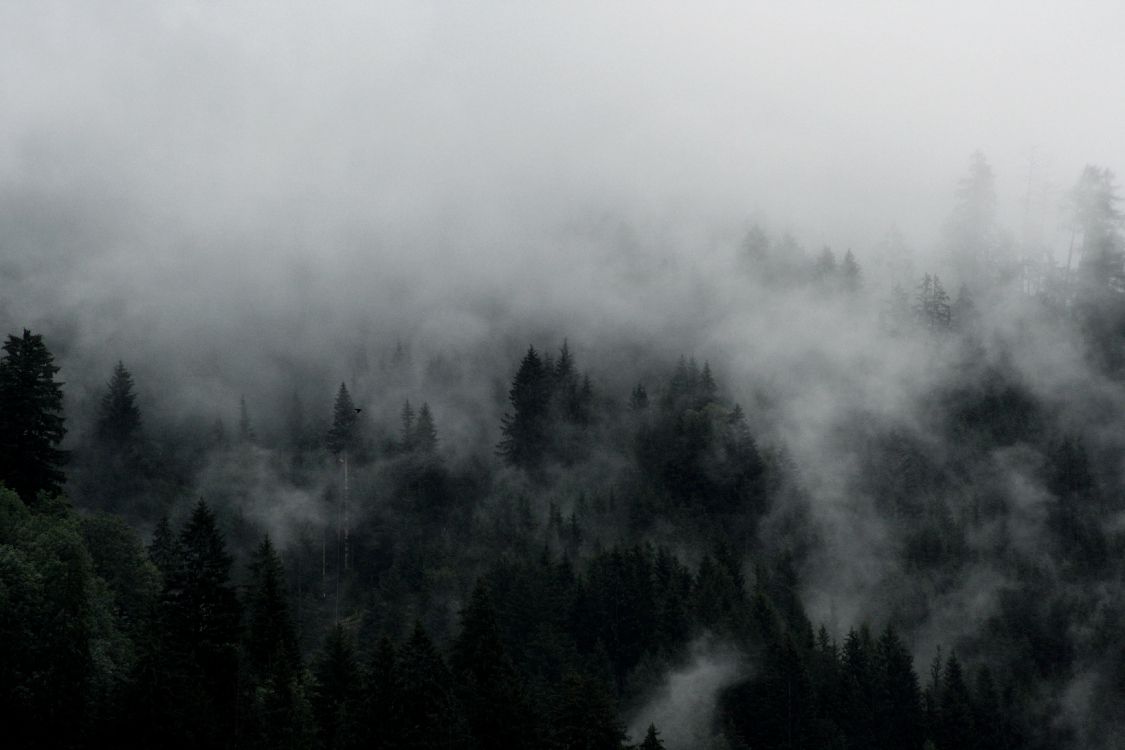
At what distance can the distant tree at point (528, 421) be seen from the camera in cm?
13488

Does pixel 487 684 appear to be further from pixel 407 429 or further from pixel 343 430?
pixel 343 430

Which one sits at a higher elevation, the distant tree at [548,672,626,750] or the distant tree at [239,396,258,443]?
the distant tree at [239,396,258,443]

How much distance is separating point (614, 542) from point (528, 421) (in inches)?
883

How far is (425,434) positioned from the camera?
13388cm

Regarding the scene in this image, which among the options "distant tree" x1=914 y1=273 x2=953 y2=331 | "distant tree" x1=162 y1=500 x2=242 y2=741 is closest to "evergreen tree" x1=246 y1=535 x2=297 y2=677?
"distant tree" x1=162 y1=500 x2=242 y2=741

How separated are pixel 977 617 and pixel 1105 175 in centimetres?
6928

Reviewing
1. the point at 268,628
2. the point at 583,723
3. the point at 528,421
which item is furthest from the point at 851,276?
the point at 268,628

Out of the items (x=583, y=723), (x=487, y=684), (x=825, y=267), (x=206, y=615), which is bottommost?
(x=583, y=723)

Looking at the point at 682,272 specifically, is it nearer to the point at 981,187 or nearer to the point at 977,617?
the point at 981,187

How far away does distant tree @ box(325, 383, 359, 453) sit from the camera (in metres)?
138

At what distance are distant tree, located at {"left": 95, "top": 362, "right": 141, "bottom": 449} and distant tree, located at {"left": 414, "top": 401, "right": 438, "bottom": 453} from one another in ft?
120

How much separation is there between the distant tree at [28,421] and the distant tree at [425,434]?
65.4m

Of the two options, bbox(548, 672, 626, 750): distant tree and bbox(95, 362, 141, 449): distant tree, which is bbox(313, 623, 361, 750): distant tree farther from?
bbox(95, 362, 141, 449): distant tree

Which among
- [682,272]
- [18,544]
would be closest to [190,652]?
[18,544]
